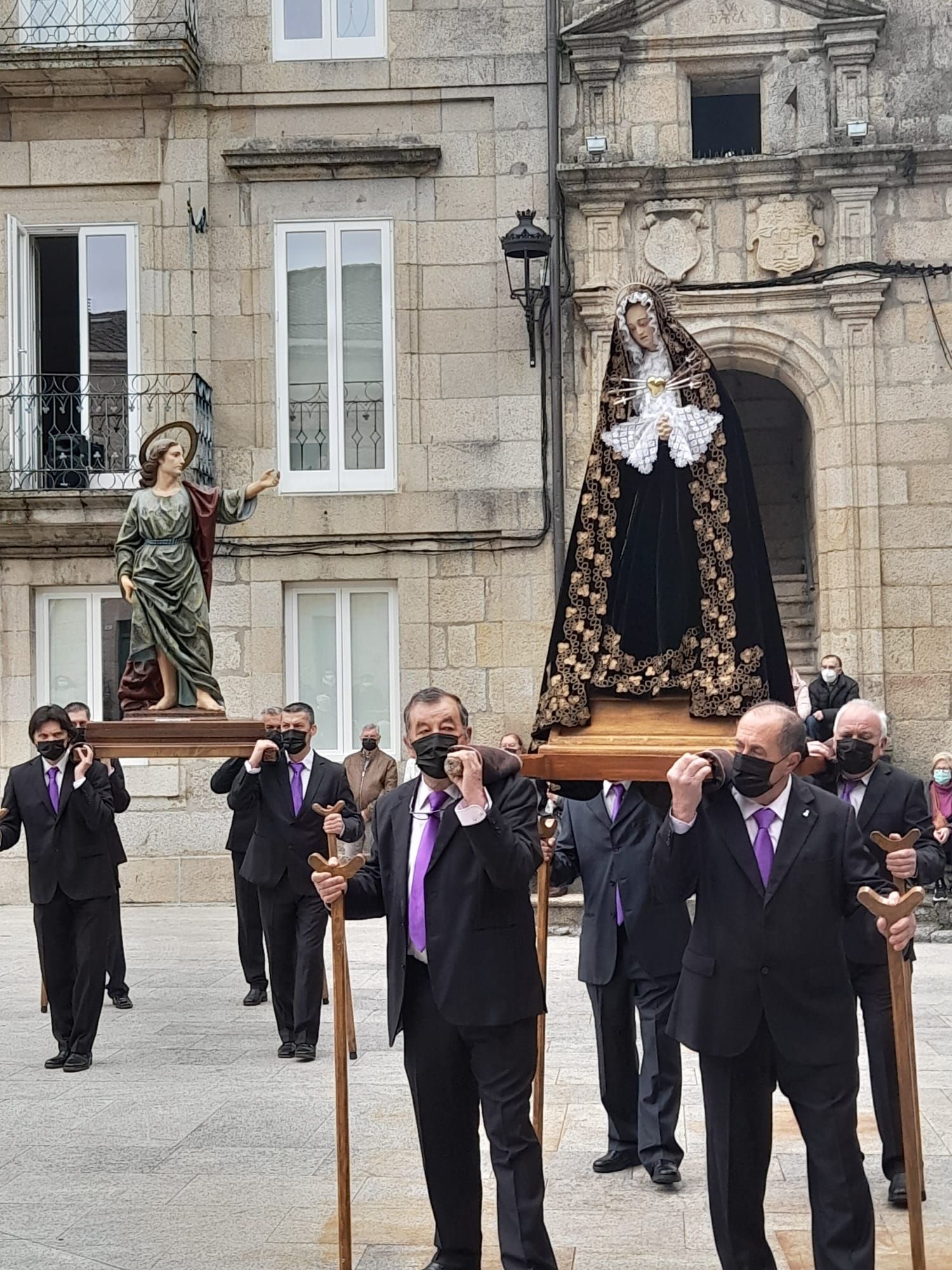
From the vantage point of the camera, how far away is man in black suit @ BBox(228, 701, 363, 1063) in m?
8.94

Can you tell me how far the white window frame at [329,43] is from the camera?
15773mm

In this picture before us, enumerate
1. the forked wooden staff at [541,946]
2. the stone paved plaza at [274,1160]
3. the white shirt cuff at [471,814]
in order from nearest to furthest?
the white shirt cuff at [471,814], the stone paved plaza at [274,1160], the forked wooden staff at [541,946]

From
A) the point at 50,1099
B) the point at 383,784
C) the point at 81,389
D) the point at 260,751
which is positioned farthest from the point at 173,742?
the point at 81,389

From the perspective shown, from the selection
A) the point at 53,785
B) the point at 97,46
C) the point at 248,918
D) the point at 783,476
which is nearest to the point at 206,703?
the point at 53,785

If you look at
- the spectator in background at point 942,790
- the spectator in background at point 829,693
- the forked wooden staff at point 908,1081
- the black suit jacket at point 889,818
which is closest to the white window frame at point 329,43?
the spectator in background at point 829,693

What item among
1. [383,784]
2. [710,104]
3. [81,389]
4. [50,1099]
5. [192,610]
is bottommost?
[50,1099]

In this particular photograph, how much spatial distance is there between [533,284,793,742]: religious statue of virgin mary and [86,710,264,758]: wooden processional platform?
3.73 m

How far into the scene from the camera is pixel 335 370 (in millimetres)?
15922

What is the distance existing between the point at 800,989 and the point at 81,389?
12794 mm

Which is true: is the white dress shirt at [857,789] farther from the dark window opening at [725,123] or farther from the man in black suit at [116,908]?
the dark window opening at [725,123]

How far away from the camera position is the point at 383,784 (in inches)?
573

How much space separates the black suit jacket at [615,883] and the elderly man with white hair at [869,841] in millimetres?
716

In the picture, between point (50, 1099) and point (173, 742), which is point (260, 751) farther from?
point (50, 1099)

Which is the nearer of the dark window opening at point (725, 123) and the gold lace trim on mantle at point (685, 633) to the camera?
the gold lace trim on mantle at point (685, 633)
